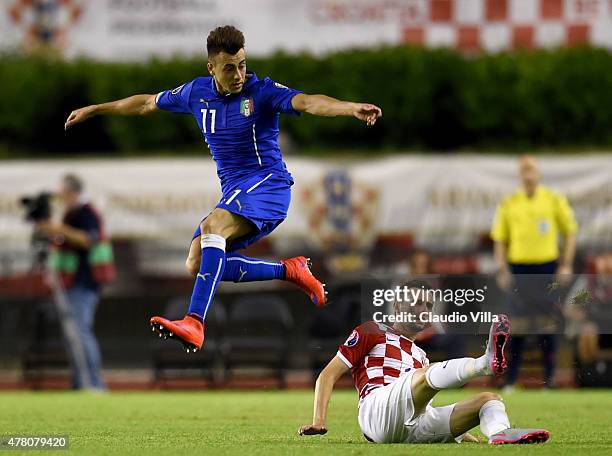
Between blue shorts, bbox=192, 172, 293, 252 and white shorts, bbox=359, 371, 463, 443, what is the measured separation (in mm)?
1689

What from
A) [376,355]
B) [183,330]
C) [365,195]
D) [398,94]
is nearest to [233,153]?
[183,330]

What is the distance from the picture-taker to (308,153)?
1644 cm

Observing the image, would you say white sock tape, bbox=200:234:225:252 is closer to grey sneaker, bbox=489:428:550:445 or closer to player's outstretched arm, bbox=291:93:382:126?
player's outstretched arm, bbox=291:93:382:126

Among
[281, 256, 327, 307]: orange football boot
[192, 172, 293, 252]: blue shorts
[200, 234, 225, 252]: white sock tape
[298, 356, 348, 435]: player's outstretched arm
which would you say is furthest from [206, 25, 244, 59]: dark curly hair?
[298, 356, 348, 435]: player's outstretched arm

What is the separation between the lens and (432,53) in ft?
53.8

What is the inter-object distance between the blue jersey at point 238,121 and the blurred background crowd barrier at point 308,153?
4921 millimetres

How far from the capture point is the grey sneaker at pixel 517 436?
22.4 ft

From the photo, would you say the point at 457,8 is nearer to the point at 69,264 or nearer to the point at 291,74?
the point at 291,74

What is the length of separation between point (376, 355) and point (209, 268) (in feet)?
4.61

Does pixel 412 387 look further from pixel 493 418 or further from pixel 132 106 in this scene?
pixel 132 106

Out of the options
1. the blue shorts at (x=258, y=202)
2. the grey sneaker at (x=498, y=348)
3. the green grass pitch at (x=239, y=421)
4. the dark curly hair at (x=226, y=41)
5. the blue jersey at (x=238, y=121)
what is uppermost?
the dark curly hair at (x=226, y=41)

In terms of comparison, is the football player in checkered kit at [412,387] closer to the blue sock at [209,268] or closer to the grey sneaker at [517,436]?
the grey sneaker at [517,436]

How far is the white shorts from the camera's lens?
6.95 meters

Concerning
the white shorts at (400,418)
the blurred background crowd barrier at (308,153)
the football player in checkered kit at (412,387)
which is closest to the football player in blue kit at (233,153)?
the football player in checkered kit at (412,387)
